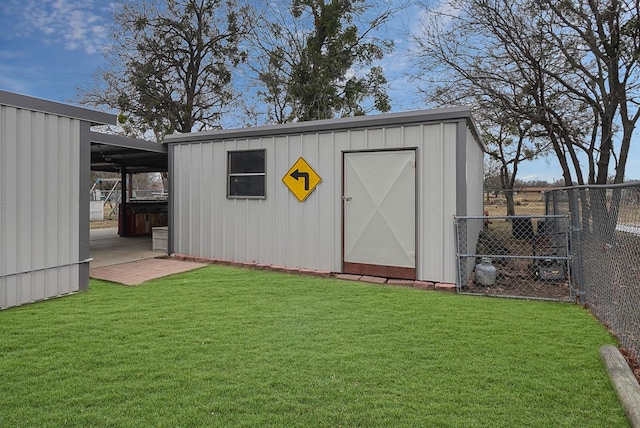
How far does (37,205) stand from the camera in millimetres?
4480

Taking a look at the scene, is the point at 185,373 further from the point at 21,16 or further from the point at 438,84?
the point at 21,16

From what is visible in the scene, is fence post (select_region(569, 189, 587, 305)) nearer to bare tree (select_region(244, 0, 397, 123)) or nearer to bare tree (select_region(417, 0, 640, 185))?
bare tree (select_region(417, 0, 640, 185))

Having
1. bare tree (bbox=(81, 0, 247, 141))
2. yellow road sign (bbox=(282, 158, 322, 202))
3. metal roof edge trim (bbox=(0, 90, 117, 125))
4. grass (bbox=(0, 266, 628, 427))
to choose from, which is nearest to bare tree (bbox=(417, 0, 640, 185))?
yellow road sign (bbox=(282, 158, 322, 202))

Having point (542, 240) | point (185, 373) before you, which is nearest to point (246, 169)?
point (185, 373)

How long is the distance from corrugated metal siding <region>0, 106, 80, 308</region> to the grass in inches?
13.0

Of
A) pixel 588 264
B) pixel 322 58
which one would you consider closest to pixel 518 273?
pixel 588 264

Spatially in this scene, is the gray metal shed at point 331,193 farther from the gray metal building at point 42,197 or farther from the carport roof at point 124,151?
the gray metal building at point 42,197

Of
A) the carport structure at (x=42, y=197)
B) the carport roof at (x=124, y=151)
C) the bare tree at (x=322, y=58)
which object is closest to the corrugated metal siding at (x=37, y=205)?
the carport structure at (x=42, y=197)

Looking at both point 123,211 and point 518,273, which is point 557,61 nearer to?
point 518,273

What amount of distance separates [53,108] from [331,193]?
3819 millimetres

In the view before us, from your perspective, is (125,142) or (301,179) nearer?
(301,179)

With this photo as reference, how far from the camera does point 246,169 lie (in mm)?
6957

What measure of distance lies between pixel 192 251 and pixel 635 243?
22.3 feet

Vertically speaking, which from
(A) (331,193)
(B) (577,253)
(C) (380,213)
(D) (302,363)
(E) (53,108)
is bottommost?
(D) (302,363)
